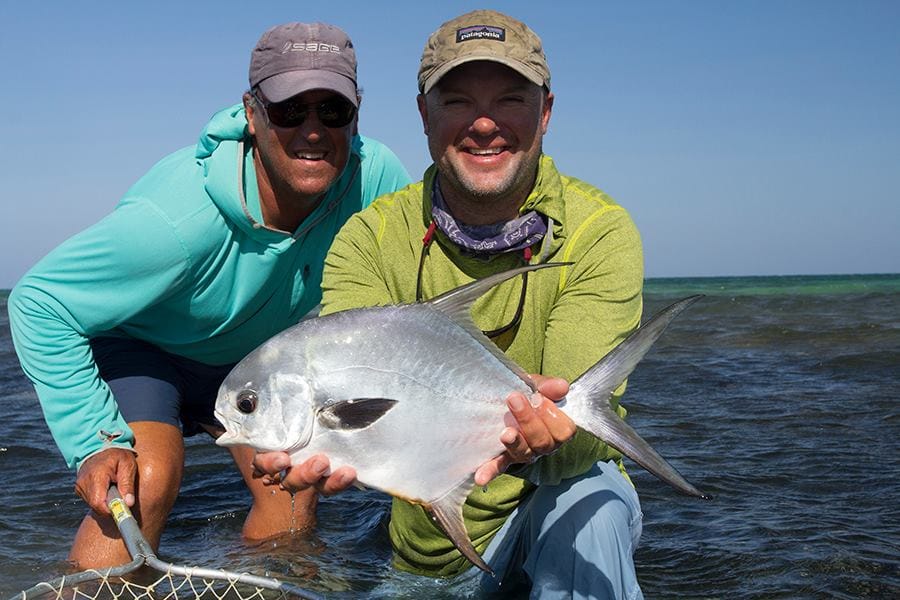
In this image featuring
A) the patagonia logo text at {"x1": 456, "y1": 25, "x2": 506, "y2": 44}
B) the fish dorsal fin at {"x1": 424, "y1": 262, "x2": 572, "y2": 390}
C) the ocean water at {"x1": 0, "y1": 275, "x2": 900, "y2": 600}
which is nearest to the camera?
the fish dorsal fin at {"x1": 424, "y1": 262, "x2": 572, "y2": 390}

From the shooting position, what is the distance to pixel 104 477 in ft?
14.0

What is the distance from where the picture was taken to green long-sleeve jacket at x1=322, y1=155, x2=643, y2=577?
330cm

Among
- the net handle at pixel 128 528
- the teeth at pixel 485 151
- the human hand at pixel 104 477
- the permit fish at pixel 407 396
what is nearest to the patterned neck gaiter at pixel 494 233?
the teeth at pixel 485 151

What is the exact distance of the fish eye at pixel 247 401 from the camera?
2803mm

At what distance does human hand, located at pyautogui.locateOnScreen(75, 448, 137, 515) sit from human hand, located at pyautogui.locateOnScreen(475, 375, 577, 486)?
2149 millimetres

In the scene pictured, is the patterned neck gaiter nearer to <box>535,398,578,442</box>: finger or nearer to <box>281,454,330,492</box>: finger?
<box>535,398,578,442</box>: finger

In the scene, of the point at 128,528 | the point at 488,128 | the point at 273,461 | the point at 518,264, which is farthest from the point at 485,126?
the point at 128,528

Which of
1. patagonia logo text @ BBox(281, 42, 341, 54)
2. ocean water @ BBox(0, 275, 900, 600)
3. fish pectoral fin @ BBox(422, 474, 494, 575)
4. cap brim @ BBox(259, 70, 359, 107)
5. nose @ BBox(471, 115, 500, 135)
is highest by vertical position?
patagonia logo text @ BBox(281, 42, 341, 54)

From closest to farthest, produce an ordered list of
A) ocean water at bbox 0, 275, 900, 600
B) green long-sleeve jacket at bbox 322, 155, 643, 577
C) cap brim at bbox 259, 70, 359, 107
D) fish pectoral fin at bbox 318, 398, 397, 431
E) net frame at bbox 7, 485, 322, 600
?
fish pectoral fin at bbox 318, 398, 397, 431
net frame at bbox 7, 485, 322, 600
green long-sleeve jacket at bbox 322, 155, 643, 577
cap brim at bbox 259, 70, 359, 107
ocean water at bbox 0, 275, 900, 600

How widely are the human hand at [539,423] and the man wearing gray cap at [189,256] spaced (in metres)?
1.84

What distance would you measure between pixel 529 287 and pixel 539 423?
2.74 feet

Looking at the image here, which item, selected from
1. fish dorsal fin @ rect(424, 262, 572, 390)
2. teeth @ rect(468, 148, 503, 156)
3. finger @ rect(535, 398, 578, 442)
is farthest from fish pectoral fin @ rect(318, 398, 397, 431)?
teeth @ rect(468, 148, 503, 156)

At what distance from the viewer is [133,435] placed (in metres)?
4.60

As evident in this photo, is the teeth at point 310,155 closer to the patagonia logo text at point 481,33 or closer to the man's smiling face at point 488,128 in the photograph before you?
the man's smiling face at point 488,128
